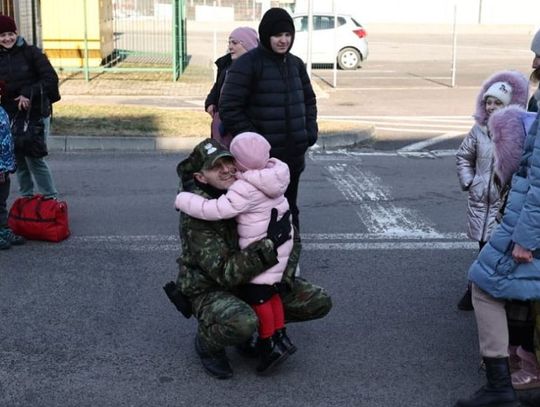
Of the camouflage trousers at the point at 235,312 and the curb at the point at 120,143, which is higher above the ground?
the camouflage trousers at the point at 235,312

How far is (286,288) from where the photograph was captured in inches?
159

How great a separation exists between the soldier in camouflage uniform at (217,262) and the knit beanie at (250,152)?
5cm

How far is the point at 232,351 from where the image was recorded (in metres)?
4.38

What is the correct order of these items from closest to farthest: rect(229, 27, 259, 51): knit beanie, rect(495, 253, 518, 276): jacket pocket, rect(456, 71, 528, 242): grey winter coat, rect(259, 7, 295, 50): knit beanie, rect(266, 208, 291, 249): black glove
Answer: rect(495, 253, 518, 276): jacket pocket → rect(266, 208, 291, 249): black glove → rect(456, 71, 528, 242): grey winter coat → rect(259, 7, 295, 50): knit beanie → rect(229, 27, 259, 51): knit beanie

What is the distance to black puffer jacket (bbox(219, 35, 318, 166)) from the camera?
5160mm

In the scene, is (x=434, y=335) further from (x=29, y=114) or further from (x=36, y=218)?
(x=29, y=114)

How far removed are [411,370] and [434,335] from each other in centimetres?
53

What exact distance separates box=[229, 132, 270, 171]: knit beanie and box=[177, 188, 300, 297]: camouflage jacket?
238 mm

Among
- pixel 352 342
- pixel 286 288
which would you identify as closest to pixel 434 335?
pixel 352 342

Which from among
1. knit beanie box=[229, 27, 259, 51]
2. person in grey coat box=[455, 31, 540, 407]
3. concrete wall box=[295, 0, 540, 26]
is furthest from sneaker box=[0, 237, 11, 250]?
concrete wall box=[295, 0, 540, 26]

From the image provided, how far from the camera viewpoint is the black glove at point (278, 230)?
389 cm

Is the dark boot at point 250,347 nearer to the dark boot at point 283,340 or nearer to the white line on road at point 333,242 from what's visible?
the dark boot at point 283,340

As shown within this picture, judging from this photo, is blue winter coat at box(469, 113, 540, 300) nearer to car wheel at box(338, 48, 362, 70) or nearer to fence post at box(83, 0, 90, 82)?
fence post at box(83, 0, 90, 82)

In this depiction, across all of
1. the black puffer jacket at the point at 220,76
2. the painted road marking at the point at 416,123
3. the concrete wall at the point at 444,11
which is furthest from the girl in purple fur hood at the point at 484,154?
the concrete wall at the point at 444,11
